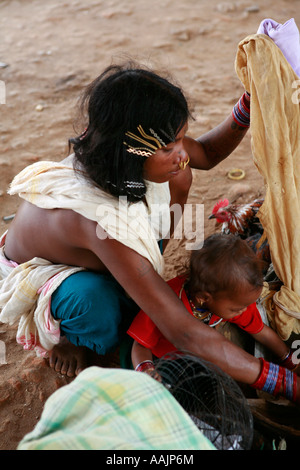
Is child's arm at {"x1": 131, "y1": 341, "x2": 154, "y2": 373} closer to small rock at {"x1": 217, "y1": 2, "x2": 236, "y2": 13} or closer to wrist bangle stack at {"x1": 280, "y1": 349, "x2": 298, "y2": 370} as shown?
wrist bangle stack at {"x1": 280, "y1": 349, "x2": 298, "y2": 370}

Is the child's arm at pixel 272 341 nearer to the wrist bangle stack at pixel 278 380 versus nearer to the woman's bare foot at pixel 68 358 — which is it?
the wrist bangle stack at pixel 278 380

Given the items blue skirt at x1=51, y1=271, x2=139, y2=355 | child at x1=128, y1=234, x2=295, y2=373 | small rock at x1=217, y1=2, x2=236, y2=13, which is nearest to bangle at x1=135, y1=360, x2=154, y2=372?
child at x1=128, y1=234, x2=295, y2=373

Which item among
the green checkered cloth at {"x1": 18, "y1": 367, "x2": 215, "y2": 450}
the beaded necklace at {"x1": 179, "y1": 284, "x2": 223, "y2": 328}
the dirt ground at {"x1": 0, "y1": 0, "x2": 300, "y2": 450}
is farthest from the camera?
the dirt ground at {"x1": 0, "y1": 0, "x2": 300, "y2": 450}

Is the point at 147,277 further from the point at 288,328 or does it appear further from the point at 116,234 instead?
the point at 288,328

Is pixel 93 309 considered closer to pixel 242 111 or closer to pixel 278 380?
pixel 278 380

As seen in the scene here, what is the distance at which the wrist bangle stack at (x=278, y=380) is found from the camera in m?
1.77

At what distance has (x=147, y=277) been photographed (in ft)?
5.78

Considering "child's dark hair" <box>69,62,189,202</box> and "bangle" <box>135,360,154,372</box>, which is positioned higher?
"child's dark hair" <box>69,62,189,202</box>

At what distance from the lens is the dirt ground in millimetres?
2420

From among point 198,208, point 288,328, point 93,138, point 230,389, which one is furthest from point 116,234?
point 198,208

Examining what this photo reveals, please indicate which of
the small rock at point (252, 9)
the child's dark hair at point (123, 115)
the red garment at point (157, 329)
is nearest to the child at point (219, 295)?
the red garment at point (157, 329)

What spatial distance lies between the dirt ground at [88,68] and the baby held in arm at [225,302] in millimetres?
458

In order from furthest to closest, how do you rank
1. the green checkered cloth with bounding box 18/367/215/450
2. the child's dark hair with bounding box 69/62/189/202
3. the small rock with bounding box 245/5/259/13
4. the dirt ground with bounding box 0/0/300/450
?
1. the small rock with bounding box 245/5/259/13
2. the dirt ground with bounding box 0/0/300/450
3. the child's dark hair with bounding box 69/62/189/202
4. the green checkered cloth with bounding box 18/367/215/450

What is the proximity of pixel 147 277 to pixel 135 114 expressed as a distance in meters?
0.55
